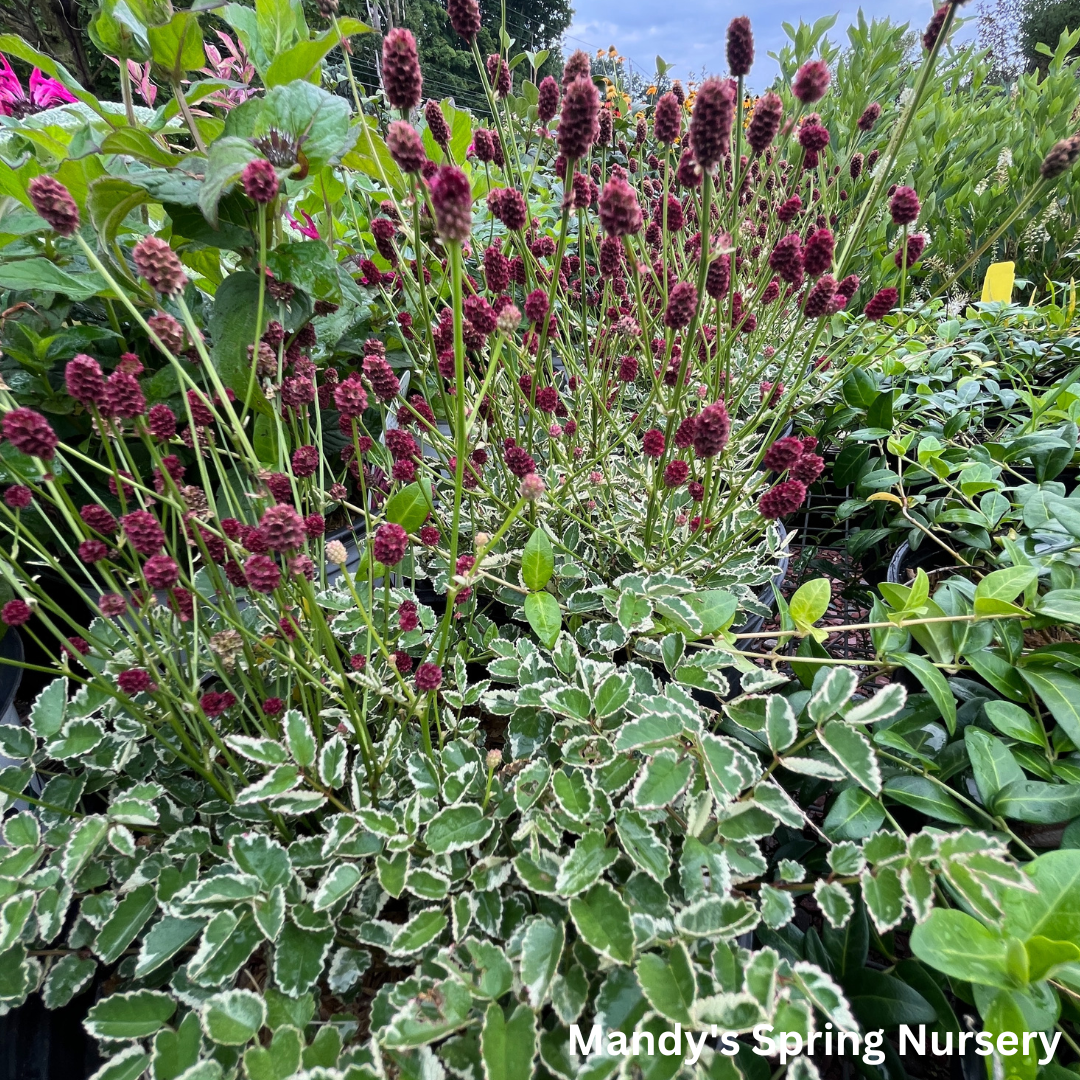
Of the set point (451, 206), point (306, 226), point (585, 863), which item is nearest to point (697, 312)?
point (451, 206)

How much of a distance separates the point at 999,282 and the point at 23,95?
2.26m

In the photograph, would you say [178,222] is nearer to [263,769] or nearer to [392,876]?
[263,769]

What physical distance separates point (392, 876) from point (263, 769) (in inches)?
9.4

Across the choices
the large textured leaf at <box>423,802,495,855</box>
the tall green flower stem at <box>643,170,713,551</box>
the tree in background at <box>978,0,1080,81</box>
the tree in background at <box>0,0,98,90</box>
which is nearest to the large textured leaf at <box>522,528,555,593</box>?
the tall green flower stem at <box>643,170,713,551</box>

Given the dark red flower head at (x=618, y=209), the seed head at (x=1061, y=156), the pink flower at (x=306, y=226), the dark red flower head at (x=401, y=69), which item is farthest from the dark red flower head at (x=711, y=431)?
the pink flower at (x=306, y=226)

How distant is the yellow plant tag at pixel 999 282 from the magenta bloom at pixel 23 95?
6.84ft

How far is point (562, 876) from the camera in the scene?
0.46 m

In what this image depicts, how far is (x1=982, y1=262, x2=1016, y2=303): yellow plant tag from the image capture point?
143 cm

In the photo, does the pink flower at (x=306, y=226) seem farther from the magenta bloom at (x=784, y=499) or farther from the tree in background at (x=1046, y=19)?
the tree in background at (x=1046, y=19)

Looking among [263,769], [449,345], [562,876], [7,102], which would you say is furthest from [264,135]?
[7,102]

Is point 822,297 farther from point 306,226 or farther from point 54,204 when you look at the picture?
point 306,226

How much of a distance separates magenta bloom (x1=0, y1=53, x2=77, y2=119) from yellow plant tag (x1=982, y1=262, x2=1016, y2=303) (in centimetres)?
208

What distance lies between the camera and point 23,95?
1.22 meters

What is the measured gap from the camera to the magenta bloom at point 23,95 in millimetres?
1163
